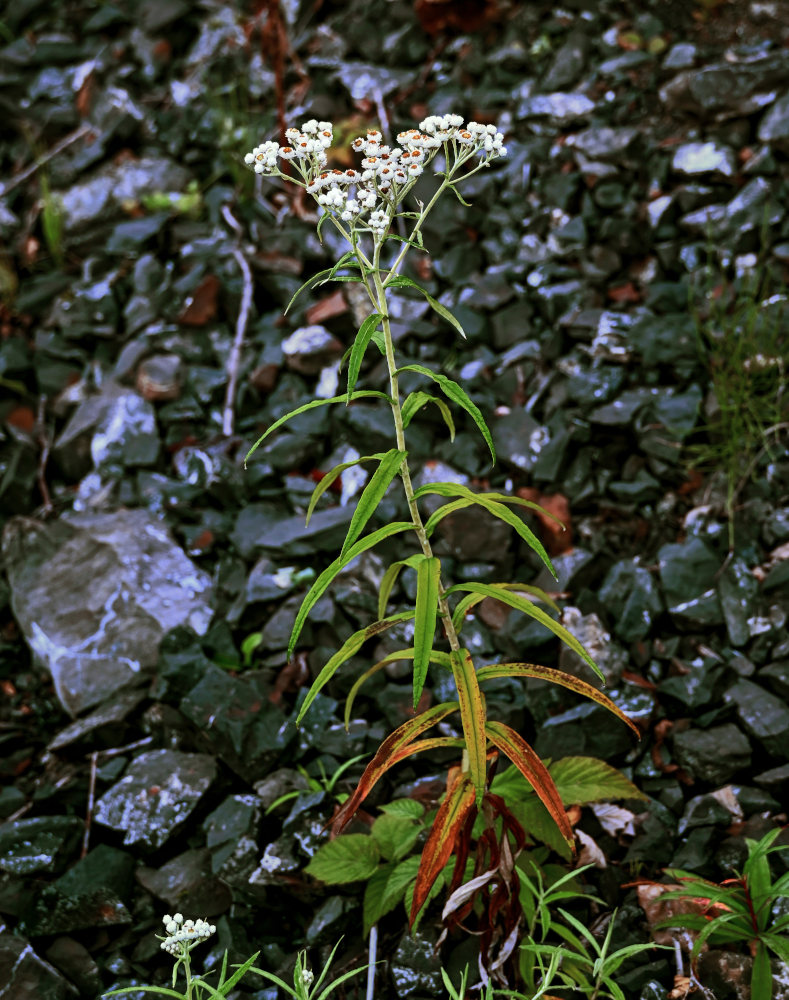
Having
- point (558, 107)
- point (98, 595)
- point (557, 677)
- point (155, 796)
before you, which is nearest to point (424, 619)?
point (557, 677)

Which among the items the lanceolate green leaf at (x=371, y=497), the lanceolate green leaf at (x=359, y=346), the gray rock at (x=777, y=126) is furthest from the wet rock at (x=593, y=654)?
the gray rock at (x=777, y=126)

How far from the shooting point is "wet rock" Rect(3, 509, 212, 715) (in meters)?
2.97

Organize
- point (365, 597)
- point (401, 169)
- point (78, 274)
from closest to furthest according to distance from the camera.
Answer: point (401, 169) → point (365, 597) → point (78, 274)

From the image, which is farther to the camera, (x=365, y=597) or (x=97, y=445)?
(x=97, y=445)

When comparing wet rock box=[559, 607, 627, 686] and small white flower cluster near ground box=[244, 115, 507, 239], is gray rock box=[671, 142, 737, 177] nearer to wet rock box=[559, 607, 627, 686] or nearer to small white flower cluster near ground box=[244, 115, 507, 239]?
wet rock box=[559, 607, 627, 686]

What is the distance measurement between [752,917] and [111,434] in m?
2.98

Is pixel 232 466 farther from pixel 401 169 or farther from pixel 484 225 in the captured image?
pixel 401 169

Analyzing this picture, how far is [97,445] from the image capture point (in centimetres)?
376

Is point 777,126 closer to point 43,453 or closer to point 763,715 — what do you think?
point 763,715

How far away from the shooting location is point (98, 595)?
10.4 ft

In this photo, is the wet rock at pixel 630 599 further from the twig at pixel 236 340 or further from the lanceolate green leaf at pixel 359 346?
the twig at pixel 236 340

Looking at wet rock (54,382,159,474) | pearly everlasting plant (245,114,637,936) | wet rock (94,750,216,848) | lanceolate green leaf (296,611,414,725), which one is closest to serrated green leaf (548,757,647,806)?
pearly everlasting plant (245,114,637,936)

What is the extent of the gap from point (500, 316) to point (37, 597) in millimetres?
2159

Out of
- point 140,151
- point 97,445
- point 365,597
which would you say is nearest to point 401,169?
point 365,597
